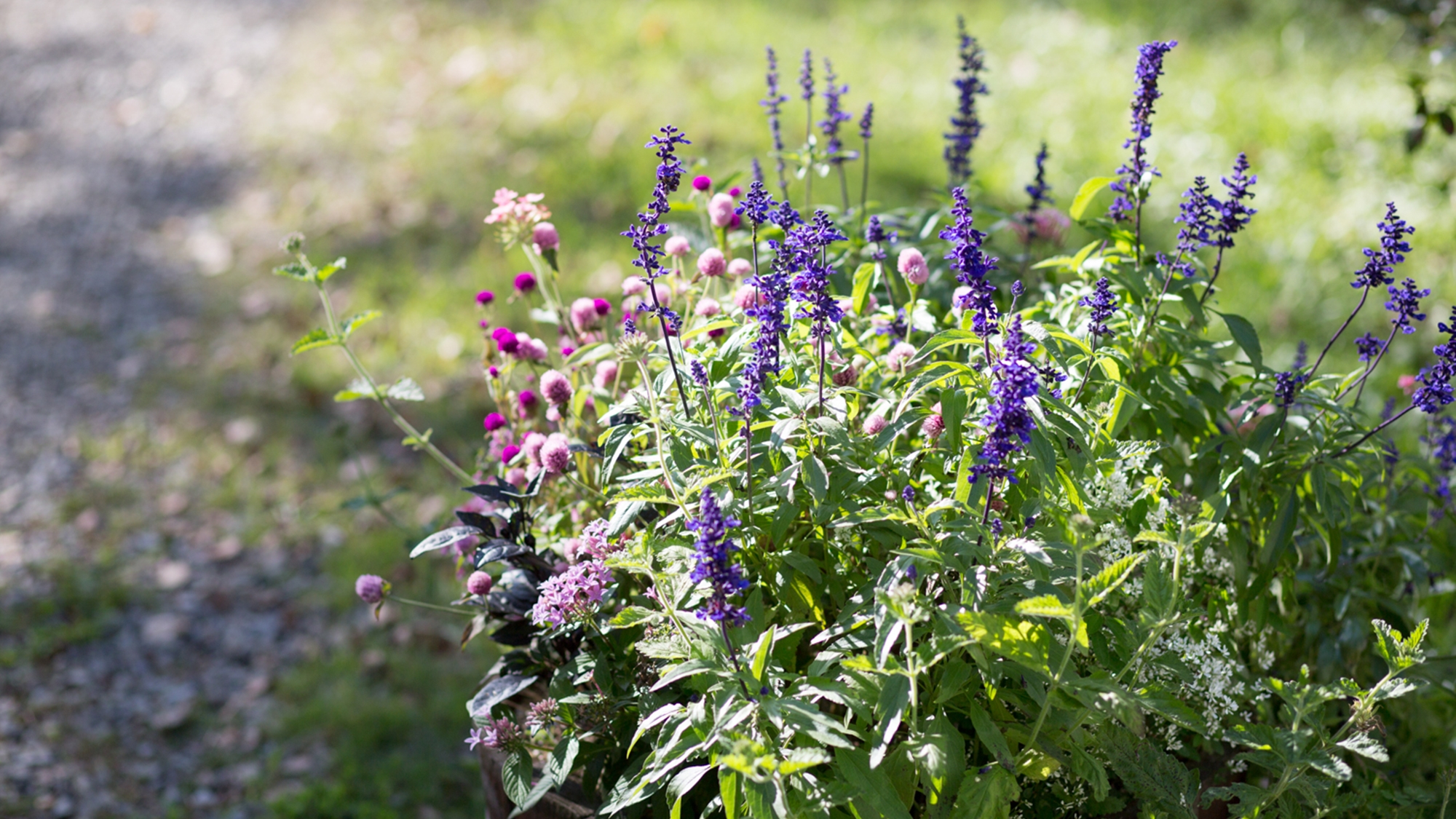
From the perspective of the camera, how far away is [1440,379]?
150 centimetres

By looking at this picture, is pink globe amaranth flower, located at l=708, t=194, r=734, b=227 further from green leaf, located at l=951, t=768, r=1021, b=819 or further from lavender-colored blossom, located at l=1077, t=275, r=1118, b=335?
green leaf, located at l=951, t=768, r=1021, b=819

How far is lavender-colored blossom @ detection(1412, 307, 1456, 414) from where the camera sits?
1.48m

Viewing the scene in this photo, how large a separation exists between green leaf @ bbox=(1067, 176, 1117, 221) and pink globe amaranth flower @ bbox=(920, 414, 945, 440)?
44cm

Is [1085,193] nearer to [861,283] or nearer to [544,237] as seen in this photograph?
[861,283]

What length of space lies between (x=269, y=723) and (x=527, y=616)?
71.3 inches

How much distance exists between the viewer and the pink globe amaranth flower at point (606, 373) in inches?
72.6

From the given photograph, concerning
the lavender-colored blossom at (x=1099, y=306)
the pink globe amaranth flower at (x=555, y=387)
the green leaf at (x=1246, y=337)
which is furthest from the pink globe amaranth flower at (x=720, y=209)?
the green leaf at (x=1246, y=337)

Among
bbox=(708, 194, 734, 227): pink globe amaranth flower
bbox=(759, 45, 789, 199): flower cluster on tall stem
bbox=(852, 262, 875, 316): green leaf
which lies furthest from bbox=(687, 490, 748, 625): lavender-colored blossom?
bbox=(759, 45, 789, 199): flower cluster on tall stem

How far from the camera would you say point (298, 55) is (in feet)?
23.0

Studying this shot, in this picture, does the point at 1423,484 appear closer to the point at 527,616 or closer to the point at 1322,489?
the point at 1322,489

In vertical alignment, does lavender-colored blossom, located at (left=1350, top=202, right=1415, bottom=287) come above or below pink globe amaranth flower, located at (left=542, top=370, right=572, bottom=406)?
above

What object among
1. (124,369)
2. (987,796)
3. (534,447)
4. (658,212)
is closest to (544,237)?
(534,447)

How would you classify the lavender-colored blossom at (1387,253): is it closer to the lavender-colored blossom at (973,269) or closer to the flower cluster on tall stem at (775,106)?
the lavender-colored blossom at (973,269)

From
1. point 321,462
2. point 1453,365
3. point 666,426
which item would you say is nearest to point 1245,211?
point 1453,365
